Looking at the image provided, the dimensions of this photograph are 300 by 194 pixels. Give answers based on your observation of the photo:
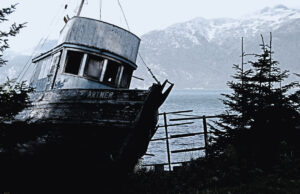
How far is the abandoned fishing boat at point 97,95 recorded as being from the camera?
5.40 metres

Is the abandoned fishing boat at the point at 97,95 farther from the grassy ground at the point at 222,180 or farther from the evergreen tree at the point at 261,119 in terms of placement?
the evergreen tree at the point at 261,119

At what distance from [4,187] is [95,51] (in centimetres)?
448

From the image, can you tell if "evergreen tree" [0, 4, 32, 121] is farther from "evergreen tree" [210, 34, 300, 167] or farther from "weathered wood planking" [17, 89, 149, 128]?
"evergreen tree" [210, 34, 300, 167]

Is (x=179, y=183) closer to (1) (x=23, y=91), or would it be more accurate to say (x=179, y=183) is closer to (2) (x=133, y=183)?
(2) (x=133, y=183)

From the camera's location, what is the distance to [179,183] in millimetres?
6414

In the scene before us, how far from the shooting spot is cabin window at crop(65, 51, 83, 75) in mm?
7789

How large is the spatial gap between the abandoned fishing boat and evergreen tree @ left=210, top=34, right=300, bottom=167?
269cm

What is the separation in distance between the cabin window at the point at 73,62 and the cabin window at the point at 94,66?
1.11ft

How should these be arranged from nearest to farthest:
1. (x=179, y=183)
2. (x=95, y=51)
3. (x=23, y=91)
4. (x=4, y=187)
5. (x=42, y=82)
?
(x=23, y=91) → (x=4, y=187) → (x=179, y=183) → (x=95, y=51) → (x=42, y=82)

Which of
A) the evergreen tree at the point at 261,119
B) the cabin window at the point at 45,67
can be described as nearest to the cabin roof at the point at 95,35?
the cabin window at the point at 45,67

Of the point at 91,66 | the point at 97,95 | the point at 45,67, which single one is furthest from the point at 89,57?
the point at 45,67

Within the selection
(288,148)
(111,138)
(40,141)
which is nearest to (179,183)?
(111,138)

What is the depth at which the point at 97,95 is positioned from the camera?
5.90 metres

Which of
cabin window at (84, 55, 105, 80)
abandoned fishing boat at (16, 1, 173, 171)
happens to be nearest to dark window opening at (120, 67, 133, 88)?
abandoned fishing boat at (16, 1, 173, 171)
